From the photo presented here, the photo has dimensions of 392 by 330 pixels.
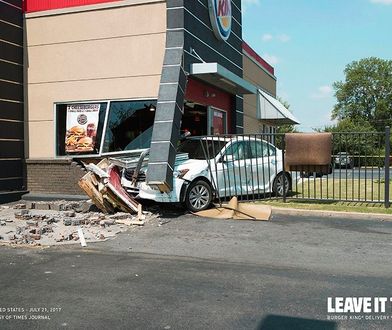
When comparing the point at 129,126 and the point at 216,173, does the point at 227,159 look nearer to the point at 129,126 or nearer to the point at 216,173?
the point at 216,173

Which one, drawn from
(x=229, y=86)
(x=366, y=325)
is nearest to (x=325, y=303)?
(x=366, y=325)

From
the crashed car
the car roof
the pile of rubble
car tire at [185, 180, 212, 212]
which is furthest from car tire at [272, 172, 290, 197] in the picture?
the pile of rubble

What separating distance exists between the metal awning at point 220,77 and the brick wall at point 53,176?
4353 millimetres

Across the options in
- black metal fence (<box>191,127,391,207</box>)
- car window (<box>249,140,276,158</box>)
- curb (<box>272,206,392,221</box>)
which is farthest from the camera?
car window (<box>249,140,276,158</box>)

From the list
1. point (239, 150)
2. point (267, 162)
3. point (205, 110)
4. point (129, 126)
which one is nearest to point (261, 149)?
point (267, 162)

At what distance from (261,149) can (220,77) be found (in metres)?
3.39

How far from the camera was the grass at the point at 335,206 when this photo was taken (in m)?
10.6

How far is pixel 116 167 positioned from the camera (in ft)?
36.0

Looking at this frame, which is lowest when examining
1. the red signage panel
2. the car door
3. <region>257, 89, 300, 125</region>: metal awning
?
the car door

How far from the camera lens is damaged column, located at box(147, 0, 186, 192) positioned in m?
10.4

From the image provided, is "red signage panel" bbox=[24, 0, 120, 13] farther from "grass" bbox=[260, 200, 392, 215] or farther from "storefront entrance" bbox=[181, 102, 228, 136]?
"grass" bbox=[260, 200, 392, 215]

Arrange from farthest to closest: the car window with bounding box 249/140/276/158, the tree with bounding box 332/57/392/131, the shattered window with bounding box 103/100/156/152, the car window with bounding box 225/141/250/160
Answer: the tree with bounding box 332/57/392/131, the shattered window with bounding box 103/100/156/152, the car window with bounding box 249/140/276/158, the car window with bounding box 225/141/250/160

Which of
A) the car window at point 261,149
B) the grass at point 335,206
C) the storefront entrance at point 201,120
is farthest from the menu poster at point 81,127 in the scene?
the grass at point 335,206

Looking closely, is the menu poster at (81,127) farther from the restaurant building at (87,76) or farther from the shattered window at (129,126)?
the shattered window at (129,126)
